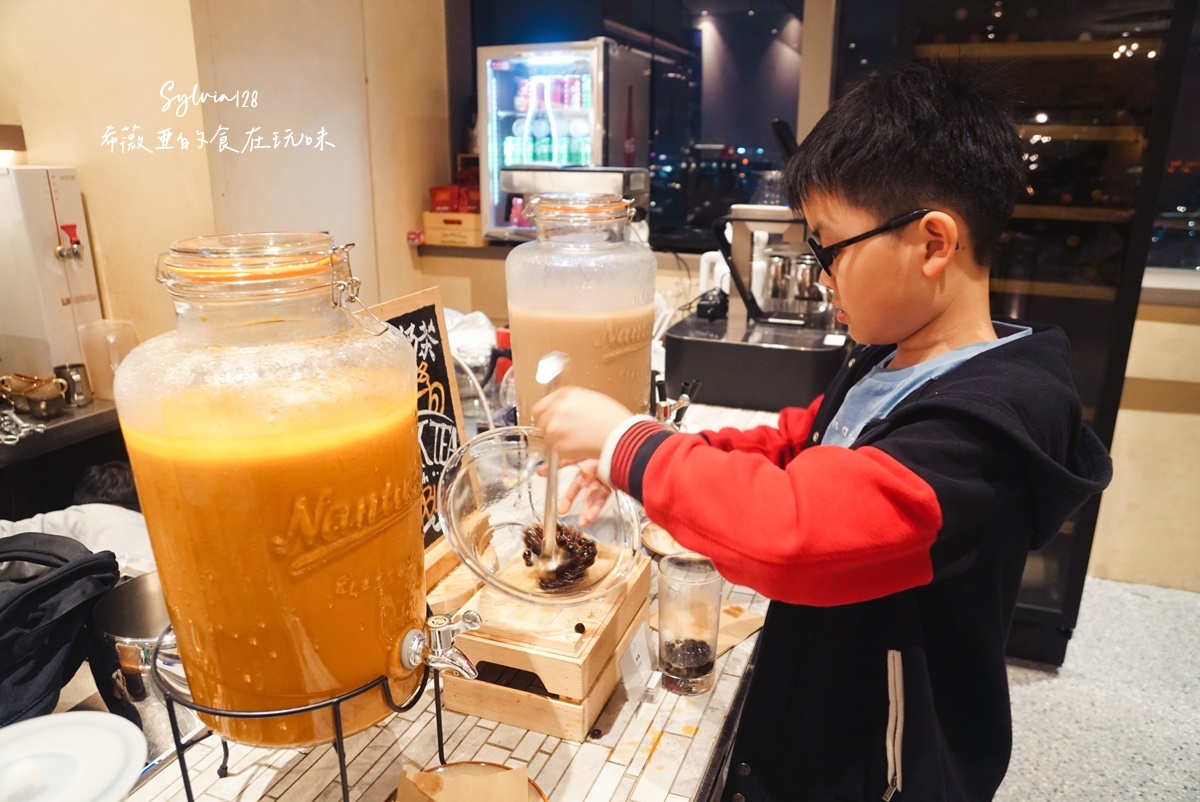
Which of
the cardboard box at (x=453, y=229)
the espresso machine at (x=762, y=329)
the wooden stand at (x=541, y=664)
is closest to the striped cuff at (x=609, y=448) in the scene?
the wooden stand at (x=541, y=664)

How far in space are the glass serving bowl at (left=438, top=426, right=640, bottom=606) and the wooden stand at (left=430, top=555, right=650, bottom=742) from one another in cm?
7

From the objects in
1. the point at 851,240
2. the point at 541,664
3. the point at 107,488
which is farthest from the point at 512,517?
the point at 107,488

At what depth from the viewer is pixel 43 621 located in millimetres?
916

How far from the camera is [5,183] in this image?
9.00ft

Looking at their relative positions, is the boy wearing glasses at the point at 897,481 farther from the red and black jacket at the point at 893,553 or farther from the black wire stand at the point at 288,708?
the black wire stand at the point at 288,708

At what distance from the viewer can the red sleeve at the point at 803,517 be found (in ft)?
2.61

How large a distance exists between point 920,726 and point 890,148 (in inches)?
27.4

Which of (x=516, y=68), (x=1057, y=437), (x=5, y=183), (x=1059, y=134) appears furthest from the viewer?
(x=516, y=68)

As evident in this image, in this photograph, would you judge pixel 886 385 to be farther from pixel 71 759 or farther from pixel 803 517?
pixel 71 759

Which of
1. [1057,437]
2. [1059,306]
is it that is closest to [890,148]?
[1057,437]

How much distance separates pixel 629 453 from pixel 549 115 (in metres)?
3.76

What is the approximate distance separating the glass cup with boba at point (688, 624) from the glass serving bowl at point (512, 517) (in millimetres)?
153

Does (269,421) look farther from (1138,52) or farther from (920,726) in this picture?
(1138,52)

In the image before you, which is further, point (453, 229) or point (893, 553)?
point (453, 229)
